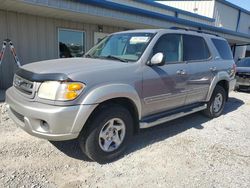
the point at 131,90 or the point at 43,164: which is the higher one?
the point at 131,90

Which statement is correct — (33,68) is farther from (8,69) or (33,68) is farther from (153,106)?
(8,69)

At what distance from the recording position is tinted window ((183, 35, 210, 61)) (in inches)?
185

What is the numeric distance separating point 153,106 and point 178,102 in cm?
79

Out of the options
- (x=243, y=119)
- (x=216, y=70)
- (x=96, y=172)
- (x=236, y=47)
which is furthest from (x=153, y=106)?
(x=236, y=47)

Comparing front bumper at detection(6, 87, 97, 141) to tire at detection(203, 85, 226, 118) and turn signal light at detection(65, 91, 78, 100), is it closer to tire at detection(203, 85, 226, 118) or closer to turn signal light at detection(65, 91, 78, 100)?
turn signal light at detection(65, 91, 78, 100)

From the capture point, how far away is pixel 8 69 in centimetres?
810

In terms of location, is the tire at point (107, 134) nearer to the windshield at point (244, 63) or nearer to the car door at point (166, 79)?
the car door at point (166, 79)

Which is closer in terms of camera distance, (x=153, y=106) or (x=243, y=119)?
A: (x=153, y=106)

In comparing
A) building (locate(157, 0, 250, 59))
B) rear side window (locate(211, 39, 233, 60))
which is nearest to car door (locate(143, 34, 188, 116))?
rear side window (locate(211, 39, 233, 60))

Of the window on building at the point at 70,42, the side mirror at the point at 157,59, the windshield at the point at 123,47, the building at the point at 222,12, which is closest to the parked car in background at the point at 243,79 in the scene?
the window on building at the point at 70,42

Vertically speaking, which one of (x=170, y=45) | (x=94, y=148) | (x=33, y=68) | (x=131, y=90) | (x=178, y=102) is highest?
(x=170, y=45)

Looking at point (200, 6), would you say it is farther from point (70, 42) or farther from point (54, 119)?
point (54, 119)

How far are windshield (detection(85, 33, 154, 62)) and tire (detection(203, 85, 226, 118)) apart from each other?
2631 mm

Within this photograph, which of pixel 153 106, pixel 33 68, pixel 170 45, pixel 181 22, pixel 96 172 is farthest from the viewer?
pixel 181 22
